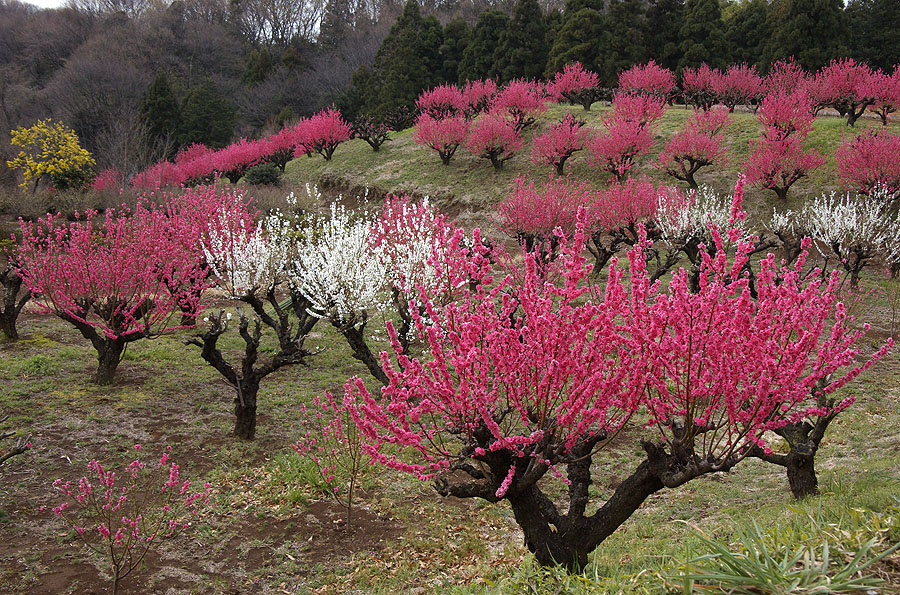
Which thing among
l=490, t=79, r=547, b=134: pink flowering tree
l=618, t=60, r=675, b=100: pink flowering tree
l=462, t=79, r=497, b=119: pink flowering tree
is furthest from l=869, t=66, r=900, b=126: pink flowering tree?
l=462, t=79, r=497, b=119: pink flowering tree

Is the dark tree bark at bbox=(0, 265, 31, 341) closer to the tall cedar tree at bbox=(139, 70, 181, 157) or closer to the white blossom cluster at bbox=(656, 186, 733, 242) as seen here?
the white blossom cluster at bbox=(656, 186, 733, 242)

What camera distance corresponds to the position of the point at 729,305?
347cm

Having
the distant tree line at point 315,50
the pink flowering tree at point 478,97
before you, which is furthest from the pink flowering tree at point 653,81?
the pink flowering tree at point 478,97

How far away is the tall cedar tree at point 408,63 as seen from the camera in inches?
1467

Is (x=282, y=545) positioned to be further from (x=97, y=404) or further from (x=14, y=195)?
(x=14, y=195)

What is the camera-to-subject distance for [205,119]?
39.3m

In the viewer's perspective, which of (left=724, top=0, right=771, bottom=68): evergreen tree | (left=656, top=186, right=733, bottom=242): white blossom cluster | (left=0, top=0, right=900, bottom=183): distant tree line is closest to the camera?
(left=656, top=186, right=733, bottom=242): white blossom cluster

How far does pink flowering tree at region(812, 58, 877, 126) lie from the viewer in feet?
68.2

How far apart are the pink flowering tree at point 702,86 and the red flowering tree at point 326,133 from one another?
1849cm

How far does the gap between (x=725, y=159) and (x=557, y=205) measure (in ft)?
32.0

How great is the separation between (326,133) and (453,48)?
13153 millimetres

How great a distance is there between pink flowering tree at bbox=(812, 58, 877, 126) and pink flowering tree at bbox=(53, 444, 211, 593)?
2497cm

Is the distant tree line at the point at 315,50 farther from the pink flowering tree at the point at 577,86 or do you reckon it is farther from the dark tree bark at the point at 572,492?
the dark tree bark at the point at 572,492

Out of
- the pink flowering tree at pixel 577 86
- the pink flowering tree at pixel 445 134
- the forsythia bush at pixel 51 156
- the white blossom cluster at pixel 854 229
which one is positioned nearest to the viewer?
the white blossom cluster at pixel 854 229
